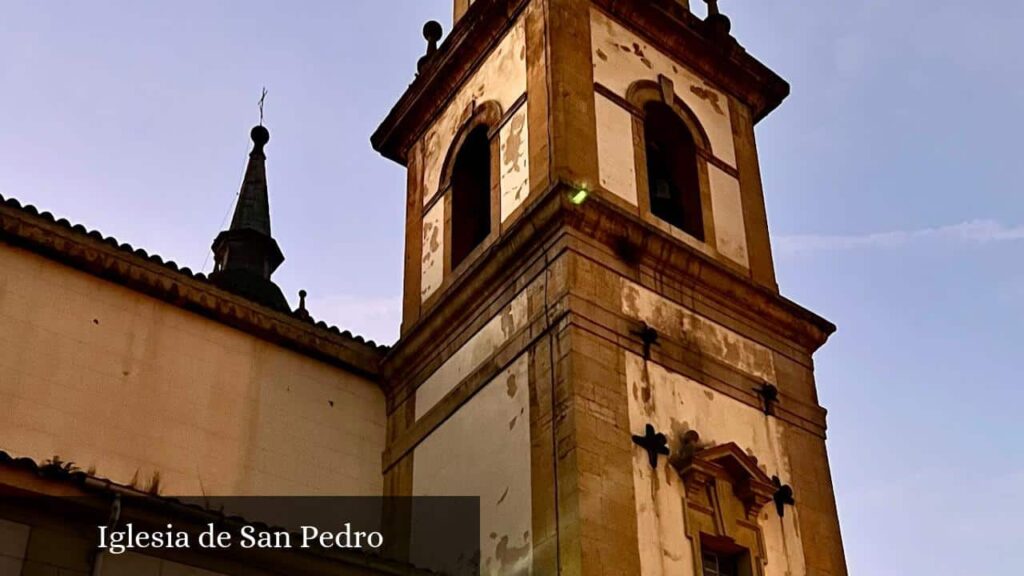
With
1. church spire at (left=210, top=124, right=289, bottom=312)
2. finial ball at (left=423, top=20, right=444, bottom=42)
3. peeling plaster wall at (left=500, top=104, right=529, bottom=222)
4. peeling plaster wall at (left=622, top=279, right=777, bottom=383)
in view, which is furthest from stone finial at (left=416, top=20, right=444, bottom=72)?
church spire at (left=210, top=124, right=289, bottom=312)

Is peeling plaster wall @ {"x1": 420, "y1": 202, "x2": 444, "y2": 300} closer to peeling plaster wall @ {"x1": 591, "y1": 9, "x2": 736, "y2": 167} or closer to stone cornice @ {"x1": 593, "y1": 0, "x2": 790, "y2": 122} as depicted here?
peeling plaster wall @ {"x1": 591, "y1": 9, "x2": 736, "y2": 167}

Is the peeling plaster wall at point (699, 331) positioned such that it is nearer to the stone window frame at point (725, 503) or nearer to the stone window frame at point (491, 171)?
the stone window frame at point (725, 503)

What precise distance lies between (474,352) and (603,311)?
Result: 189cm

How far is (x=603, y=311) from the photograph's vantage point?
1416 centimetres

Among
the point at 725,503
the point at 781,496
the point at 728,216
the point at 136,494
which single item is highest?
the point at 728,216

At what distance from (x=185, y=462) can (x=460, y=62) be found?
678cm

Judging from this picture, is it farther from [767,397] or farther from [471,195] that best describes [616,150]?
[767,397]

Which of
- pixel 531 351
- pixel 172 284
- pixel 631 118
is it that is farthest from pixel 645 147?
pixel 172 284

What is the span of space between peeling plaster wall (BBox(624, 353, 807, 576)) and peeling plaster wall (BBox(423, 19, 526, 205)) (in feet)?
14.7

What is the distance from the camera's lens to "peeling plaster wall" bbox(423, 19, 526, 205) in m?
17.0

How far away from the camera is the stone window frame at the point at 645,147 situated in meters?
16.0

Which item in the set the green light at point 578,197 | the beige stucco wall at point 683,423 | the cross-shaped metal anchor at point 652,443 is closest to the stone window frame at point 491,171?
the green light at point 578,197

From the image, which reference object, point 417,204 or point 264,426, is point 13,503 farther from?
point 417,204

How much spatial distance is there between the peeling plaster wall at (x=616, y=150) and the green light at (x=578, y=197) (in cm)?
97
